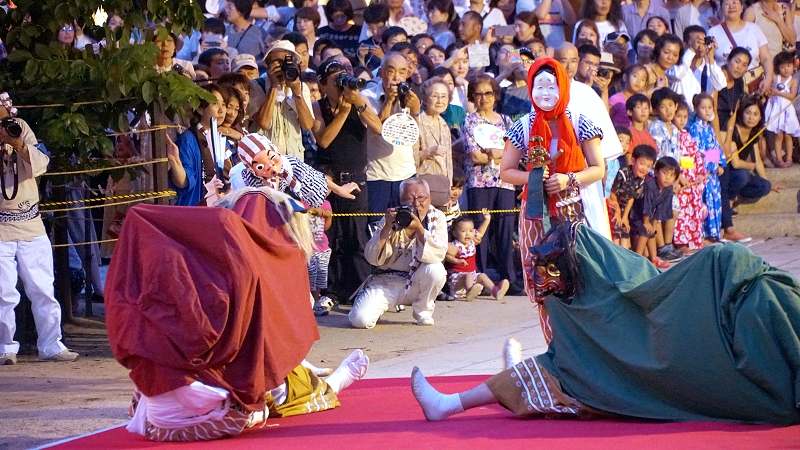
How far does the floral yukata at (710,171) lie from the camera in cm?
1191

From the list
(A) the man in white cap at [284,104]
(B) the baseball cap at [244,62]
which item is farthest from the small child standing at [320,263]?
(B) the baseball cap at [244,62]

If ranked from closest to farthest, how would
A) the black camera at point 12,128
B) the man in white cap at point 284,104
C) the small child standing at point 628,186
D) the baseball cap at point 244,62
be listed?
the black camera at point 12,128 → the man in white cap at point 284,104 → the baseball cap at point 244,62 → the small child standing at point 628,186

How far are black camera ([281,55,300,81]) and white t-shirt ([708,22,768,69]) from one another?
6636mm

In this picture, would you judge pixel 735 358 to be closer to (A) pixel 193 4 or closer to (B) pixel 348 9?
(A) pixel 193 4

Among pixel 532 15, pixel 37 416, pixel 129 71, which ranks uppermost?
pixel 532 15

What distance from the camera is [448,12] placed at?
12.6 m

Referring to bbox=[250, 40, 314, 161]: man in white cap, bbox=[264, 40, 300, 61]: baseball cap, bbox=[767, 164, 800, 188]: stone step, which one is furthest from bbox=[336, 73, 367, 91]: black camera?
bbox=[767, 164, 800, 188]: stone step

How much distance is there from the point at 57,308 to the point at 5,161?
101 centimetres

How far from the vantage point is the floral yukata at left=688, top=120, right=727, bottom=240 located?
469 inches

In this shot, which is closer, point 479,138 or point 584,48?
point 479,138

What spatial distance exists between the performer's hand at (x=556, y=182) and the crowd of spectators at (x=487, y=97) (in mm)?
1034

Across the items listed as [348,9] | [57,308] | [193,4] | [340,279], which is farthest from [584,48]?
[57,308]

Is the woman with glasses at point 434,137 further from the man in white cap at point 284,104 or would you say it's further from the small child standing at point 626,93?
the small child standing at point 626,93

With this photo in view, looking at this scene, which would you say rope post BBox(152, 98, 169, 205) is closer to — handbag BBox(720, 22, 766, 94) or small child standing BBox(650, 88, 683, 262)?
small child standing BBox(650, 88, 683, 262)
